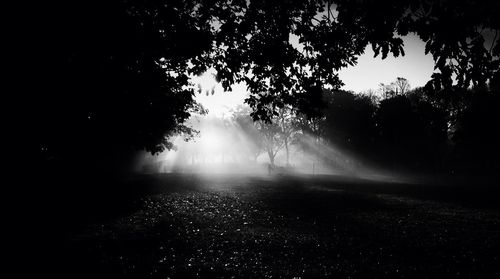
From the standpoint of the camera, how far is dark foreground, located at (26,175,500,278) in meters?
5.96

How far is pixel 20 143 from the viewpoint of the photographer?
6.16 meters

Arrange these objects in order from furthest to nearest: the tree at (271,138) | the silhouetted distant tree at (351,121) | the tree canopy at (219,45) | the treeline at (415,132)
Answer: the tree at (271,138), the silhouetted distant tree at (351,121), the treeline at (415,132), the tree canopy at (219,45)

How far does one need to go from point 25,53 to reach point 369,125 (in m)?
52.6

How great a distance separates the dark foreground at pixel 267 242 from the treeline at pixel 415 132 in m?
34.2

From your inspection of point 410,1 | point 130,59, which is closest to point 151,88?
point 130,59

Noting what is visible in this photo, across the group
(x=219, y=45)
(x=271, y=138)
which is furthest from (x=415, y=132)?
(x=219, y=45)

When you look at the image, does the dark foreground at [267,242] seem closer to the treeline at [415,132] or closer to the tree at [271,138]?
the treeline at [415,132]

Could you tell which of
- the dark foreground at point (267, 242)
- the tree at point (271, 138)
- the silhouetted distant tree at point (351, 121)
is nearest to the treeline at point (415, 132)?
the silhouetted distant tree at point (351, 121)

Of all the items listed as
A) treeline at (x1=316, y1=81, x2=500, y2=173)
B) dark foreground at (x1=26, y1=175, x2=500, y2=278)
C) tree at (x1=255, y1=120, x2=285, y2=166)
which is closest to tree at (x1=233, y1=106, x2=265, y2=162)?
tree at (x1=255, y1=120, x2=285, y2=166)

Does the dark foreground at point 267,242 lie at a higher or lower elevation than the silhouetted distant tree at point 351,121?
lower

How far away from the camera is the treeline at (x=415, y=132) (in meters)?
42.9

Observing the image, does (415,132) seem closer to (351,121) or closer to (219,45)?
(351,121)

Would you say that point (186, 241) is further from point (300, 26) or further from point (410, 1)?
point (410, 1)

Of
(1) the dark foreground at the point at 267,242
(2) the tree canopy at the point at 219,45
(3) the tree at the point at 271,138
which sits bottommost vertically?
(1) the dark foreground at the point at 267,242
